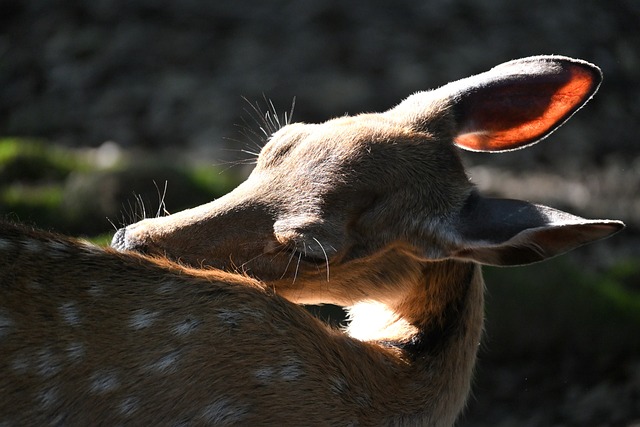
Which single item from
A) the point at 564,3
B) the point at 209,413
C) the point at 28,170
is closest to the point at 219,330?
the point at 209,413

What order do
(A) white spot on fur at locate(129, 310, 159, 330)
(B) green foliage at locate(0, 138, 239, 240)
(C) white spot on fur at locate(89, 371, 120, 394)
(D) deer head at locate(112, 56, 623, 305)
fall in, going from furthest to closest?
(B) green foliage at locate(0, 138, 239, 240) → (D) deer head at locate(112, 56, 623, 305) → (A) white spot on fur at locate(129, 310, 159, 330) → (C) white spot on fur at locate(89, 371, 120, 394)

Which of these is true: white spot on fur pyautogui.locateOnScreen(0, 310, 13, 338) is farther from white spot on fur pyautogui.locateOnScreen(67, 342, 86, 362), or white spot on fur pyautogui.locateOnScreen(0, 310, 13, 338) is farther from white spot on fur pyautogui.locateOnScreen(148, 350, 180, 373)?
white spot on fur pyautogui.locateOnScreen(148, 350, 180, 373)

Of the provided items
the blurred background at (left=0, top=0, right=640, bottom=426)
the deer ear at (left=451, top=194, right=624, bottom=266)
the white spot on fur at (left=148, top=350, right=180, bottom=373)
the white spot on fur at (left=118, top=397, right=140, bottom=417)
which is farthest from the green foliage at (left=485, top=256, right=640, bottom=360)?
the white spot on fur at (left=118, top=397, right=140, bottom=417)

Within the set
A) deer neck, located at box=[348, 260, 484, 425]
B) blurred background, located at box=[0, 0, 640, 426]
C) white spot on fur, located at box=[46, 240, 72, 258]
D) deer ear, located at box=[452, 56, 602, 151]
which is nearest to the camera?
Answer: white spot on fur, located at box=[46, 240, 72, 258]

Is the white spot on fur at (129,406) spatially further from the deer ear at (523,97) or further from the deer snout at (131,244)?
the deer ear at (523,97)

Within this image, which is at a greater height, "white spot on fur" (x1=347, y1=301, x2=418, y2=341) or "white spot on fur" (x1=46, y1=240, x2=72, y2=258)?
"white spot on fur" (x1=46, y1=240, x2=72, y2=258)

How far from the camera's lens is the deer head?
3910 millimetres

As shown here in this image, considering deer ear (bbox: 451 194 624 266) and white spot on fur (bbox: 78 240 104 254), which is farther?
white spot on fur (bbox: 78 240 104 254)

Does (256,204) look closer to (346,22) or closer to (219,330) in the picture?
(219,330)

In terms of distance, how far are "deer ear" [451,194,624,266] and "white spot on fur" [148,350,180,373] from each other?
112cm

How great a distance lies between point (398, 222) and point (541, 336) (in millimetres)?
2867

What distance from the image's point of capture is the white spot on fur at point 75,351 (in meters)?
3.33

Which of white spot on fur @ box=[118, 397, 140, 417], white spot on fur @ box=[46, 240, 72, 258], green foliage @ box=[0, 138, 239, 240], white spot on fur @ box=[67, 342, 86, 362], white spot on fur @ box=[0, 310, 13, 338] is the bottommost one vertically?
green foliage @ box=[0, 138, 239, 240]

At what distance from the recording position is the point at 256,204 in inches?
158
